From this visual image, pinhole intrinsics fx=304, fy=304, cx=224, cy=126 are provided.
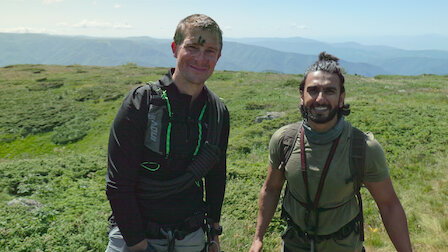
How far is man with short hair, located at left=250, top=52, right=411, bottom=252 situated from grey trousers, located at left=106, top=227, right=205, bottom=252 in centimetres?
119

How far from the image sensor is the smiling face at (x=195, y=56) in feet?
10.2

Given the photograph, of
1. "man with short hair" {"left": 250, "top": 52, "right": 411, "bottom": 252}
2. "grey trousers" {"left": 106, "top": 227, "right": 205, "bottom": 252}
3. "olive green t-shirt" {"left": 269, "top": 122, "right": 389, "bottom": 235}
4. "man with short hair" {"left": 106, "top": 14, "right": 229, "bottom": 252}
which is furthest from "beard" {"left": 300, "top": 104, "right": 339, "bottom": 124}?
"grey trousers" {"left": 106, "top": 227, "right": 205, "bottom": 252}

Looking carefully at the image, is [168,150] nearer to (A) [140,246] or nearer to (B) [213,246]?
(A) [140,246]

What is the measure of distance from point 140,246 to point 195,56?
202 cm

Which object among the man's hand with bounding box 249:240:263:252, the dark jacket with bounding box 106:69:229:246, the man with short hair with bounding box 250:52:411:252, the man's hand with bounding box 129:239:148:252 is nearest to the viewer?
the dark jacket with bounding box 106:69:229:246

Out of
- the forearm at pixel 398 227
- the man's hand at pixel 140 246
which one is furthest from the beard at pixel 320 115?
the man's hand at pixel 140 246

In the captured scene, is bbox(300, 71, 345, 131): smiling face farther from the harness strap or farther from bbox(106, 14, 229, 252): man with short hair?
bbox(106, 14, 229, 252): man with short hair

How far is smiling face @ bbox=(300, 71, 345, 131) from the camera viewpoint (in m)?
3.27

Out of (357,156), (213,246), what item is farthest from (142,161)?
(357,156)

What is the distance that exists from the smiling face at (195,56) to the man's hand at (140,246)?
1.67 m

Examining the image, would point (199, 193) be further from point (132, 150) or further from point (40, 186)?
point (40, 186)

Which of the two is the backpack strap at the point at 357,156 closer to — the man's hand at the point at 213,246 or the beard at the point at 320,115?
the beard at the point at 320,115

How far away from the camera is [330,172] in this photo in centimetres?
323

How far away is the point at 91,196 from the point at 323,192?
726cm
